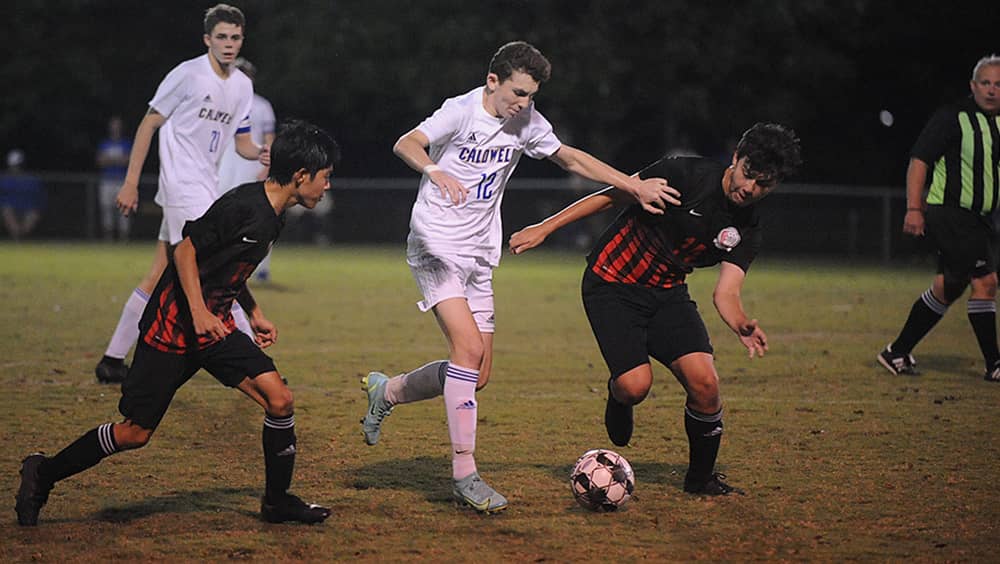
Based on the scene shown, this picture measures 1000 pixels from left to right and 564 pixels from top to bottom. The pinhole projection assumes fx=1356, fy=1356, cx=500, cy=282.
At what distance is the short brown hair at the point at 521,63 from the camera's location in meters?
6.32

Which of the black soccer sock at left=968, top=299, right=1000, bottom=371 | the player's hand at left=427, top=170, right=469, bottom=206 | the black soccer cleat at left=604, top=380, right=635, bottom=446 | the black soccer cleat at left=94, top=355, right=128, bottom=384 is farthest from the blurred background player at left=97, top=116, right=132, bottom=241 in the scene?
the player's hand at left=427, top=170, right=469, bottom=206

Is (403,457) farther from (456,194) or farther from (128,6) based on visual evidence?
(128,6)

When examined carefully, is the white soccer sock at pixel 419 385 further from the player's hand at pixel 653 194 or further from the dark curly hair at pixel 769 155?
the dark curly hair at pixel 769 155

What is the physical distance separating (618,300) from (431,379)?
1021 mm

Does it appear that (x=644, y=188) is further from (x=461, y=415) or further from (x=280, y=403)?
(x=280, y=403)

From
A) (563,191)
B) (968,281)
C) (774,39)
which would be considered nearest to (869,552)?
(968,281)

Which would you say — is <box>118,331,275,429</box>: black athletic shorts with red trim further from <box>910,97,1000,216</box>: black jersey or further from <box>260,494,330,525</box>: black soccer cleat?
<box>910,97,1000,216</box>: black jersey

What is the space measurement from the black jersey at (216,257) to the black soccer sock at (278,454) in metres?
0.46

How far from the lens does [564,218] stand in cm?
656

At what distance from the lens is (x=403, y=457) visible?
289 inches

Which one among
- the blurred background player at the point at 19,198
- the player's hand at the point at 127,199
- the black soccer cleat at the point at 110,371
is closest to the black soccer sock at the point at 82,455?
the player's hand at the point at 127,199

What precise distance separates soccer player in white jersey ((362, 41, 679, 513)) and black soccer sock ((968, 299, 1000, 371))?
15.3 ft

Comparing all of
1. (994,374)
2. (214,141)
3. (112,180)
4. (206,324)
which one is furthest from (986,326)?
(112,180)

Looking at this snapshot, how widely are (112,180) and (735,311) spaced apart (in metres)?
22.8
